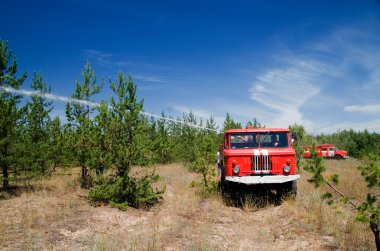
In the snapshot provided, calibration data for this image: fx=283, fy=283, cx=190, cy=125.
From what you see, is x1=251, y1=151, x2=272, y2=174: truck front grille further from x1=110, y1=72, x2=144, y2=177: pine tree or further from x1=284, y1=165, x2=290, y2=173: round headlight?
x1=110, y1=72, x2=144, y2=177: pine tree

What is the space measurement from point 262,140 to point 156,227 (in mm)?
4471

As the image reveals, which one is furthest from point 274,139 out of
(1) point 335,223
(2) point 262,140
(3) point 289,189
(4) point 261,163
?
(1) point 335,223

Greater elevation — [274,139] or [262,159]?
[274,139]

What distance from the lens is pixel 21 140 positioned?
10914 mm

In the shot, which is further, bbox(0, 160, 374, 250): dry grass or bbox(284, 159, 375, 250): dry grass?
bbox(0, 160, 374, 250): dry grass

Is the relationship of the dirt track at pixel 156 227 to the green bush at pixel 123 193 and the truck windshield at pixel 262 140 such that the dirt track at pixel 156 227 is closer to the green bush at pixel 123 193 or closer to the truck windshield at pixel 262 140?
the green bush at pixel 123 193

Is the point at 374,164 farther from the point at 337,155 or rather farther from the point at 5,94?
the point at 337,155

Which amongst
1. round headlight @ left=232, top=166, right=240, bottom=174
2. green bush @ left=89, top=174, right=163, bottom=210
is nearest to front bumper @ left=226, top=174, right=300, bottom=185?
round headlight @ left=232, top=166, right=240, bottom=174

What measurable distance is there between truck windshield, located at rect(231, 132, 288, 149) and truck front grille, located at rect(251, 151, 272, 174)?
52 cm

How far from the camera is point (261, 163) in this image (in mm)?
8773

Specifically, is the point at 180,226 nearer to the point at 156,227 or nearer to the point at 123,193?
the point at 156,227

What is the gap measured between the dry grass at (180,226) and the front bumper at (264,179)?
80 centimetres

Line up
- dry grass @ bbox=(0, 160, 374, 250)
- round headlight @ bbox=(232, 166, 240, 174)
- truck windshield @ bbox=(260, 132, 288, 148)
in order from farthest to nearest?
truck windshield @ bbox=(260, 132, 288, 148)
round headlight @ bbox=(232, 166, 240, 174)
dry grass @ bbox=(0, 160, 374, 250)

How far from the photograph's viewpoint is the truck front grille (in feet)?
28.7
